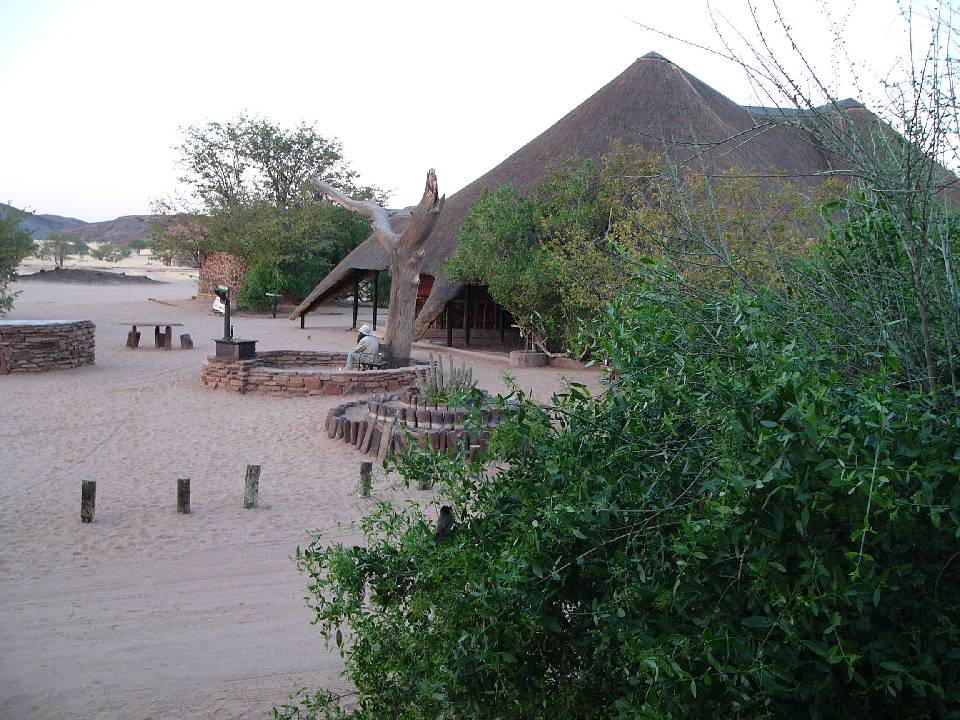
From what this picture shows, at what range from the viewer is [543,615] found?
9.08 ft

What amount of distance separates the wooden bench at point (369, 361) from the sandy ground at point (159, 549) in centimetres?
133

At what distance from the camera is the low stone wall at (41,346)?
1532cm

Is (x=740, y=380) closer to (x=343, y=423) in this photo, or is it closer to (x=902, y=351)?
(x=902, y=351)

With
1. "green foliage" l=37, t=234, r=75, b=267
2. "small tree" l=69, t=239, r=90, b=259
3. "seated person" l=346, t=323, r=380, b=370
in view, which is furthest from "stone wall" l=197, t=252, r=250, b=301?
"small tree" l=69, t=239, r=90, b=259

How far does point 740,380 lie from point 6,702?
3.64m

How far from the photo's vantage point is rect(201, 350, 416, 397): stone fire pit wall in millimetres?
13461

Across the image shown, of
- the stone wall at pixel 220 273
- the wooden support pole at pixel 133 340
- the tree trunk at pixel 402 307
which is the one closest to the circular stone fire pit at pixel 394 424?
the tree trunk at pixel 402 307

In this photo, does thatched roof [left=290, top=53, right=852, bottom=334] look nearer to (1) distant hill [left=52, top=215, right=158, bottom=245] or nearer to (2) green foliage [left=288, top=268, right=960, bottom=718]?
(2) green foliage [left=288, top=268, right=960, bottom=718]

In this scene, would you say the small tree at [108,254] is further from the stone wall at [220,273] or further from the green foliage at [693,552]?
the green foliage at [693,552]

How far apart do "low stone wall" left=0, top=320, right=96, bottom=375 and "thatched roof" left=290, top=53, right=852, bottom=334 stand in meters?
7.02

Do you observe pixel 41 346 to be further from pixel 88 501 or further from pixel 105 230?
pixel 105 230

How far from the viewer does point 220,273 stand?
112 feet

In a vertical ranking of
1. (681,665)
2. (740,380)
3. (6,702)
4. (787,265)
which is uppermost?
(787,265)

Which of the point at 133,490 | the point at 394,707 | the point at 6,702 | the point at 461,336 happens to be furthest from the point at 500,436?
the point at 461,336
